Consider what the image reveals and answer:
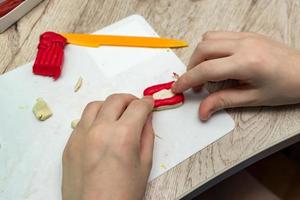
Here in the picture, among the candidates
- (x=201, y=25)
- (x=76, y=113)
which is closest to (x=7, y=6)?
(x=76, y=113)

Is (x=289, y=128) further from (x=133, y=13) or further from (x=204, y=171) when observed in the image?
(x=133, y=13)

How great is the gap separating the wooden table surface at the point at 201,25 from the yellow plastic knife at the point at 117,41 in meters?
0.02

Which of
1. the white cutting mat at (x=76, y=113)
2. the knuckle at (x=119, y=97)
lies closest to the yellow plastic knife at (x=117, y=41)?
the white cutting mat at (x=76, y=113)

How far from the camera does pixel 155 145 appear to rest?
549 millimetres

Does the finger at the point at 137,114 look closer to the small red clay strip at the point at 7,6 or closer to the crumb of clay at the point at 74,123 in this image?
the crumb of clay at the point at 74,123

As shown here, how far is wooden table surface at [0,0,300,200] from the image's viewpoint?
0.56 metres

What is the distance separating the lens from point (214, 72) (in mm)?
543

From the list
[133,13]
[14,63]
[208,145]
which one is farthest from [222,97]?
[14,63]

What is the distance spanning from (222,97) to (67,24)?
29cm

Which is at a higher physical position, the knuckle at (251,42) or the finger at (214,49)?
the finger at (214,49)

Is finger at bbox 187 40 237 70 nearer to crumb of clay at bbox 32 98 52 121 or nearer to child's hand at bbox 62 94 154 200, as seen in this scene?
child's hand at bbox 62 94 154 200

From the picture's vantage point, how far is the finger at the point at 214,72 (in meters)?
0.54

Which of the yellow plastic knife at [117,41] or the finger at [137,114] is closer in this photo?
the finger at [137,114]

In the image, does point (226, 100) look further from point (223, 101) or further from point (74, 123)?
point (74, 123)
